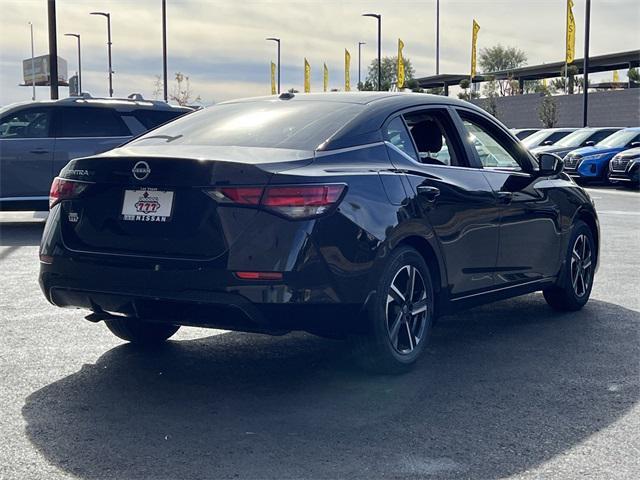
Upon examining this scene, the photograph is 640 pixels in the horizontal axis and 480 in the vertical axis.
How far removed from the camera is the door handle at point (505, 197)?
21.4ft

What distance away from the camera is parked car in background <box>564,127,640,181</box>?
87.8 feet

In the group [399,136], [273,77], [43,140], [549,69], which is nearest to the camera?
[399,136]

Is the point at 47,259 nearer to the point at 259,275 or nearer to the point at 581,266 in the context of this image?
the point at 259,275

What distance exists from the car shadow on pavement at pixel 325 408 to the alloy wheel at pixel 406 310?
0.65ft

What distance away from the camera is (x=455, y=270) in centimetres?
598

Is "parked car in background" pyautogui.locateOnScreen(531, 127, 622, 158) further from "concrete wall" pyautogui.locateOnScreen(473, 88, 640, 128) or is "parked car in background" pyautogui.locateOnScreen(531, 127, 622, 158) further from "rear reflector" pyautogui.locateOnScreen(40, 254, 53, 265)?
"concrete wall" pyautogui.locateOnScreen(473, 88, 640, 128)

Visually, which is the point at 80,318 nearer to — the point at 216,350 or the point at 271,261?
the point at 216,350

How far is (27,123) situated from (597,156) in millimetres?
17289

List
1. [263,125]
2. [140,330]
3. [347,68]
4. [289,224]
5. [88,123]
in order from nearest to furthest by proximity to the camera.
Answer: [289,224], [263,125], [140,330], [88,123], [347,68]

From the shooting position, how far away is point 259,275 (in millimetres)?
4742

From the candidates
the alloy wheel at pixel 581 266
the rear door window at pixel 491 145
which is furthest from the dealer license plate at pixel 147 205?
the alloy wheel at pixel 581 266

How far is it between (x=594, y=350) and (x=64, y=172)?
3.48 m

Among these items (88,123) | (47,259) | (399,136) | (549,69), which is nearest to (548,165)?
(399,136)

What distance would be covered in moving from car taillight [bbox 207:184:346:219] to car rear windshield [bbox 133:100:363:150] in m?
0.48
